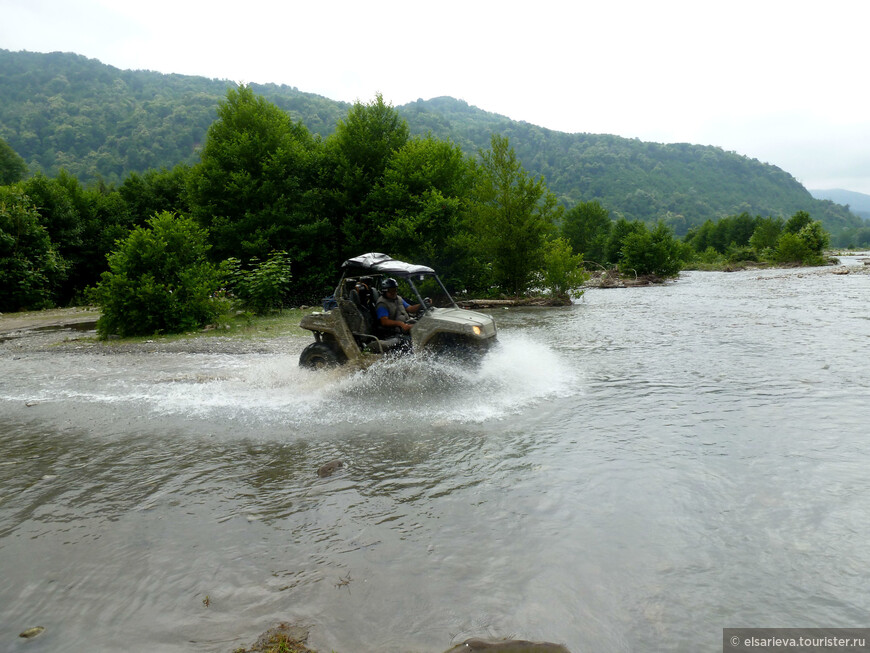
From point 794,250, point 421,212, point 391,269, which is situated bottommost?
point 391,269

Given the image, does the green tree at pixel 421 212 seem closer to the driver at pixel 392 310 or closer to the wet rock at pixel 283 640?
the driver at pixel 392 310

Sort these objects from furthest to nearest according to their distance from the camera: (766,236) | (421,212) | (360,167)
→ (766,236) < (360,167) < (421,212)

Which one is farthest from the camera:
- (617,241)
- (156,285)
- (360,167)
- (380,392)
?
(617,241)

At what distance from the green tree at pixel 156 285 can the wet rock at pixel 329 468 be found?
530 inches

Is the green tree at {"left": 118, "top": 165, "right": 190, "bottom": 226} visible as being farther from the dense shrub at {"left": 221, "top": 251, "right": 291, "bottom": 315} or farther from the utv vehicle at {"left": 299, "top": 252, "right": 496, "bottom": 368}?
the utv vehicle at {"left": 299, "top": 252, "right": 496, "bottom": 368}

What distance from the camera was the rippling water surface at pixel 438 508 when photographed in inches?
132

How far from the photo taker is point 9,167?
175 feet

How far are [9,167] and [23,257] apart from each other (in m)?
34.9

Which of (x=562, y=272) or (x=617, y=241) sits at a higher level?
(x=617, y=241)

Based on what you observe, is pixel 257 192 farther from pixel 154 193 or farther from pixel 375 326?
pixel 375 326

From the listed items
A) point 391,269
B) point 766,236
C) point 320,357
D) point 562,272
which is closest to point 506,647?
point 391,269

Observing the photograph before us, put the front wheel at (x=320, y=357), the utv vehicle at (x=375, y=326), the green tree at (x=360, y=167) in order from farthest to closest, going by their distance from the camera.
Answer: the green tree at (x=360, y=167) < the front wheel at (x=320, y=357) < the utv vehicle at (x=375, y=326)

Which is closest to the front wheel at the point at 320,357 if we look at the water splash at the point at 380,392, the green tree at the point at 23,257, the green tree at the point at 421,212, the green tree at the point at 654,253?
the water splash at the point at 380,392

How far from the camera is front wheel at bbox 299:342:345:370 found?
9.59 meters
